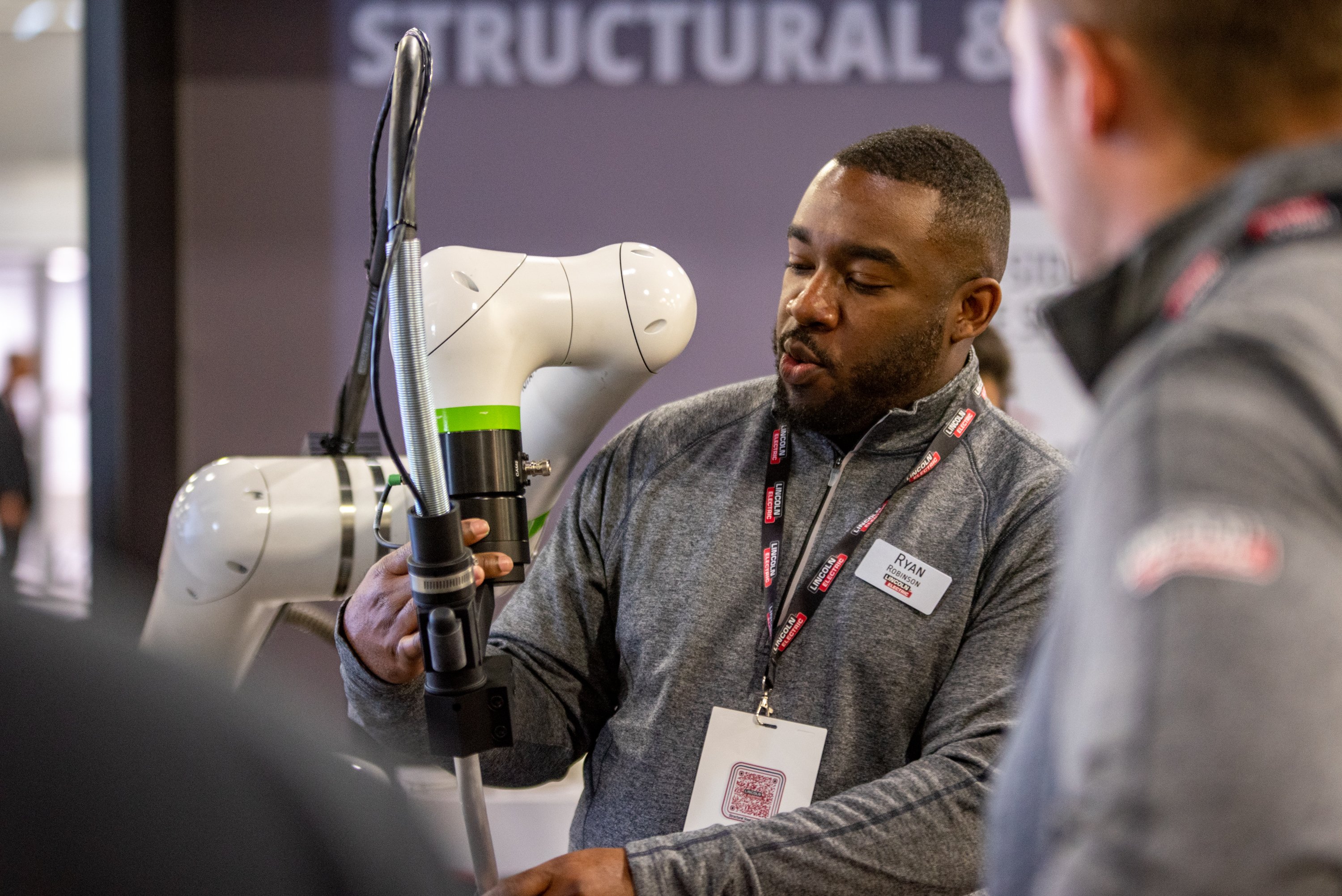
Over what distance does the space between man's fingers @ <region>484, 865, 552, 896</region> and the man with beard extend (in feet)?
0.14

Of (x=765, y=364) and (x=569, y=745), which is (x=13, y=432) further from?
(x=765, y=364)

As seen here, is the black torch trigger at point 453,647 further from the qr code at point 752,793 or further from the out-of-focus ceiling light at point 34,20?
the out-of-focus ceiling light at point 34,20

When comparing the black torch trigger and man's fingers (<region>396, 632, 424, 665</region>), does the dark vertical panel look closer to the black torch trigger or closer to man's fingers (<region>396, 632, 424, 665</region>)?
man's fingers (<region>396, 632, 424, 665</region>)

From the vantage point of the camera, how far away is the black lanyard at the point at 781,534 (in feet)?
4.60

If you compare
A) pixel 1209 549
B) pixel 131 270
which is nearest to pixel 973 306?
pixel 1209 549

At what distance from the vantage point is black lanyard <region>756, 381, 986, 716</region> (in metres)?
1.40

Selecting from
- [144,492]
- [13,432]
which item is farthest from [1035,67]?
[144,492]

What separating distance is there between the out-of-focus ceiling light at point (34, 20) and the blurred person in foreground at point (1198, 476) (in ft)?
12.6

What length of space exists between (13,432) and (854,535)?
1267 millimetres

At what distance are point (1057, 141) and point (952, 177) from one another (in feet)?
2.98

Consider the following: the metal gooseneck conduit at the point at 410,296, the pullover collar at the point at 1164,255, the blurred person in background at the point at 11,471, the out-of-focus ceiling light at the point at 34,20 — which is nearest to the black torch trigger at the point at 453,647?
the metal gooseneck conduit at the point at 410,296

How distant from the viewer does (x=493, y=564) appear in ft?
3.97

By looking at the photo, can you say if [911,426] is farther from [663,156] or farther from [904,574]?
[663,156]

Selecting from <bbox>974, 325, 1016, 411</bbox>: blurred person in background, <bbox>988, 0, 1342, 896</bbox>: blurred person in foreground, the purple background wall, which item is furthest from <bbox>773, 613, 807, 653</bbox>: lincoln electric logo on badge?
the purple background wall
